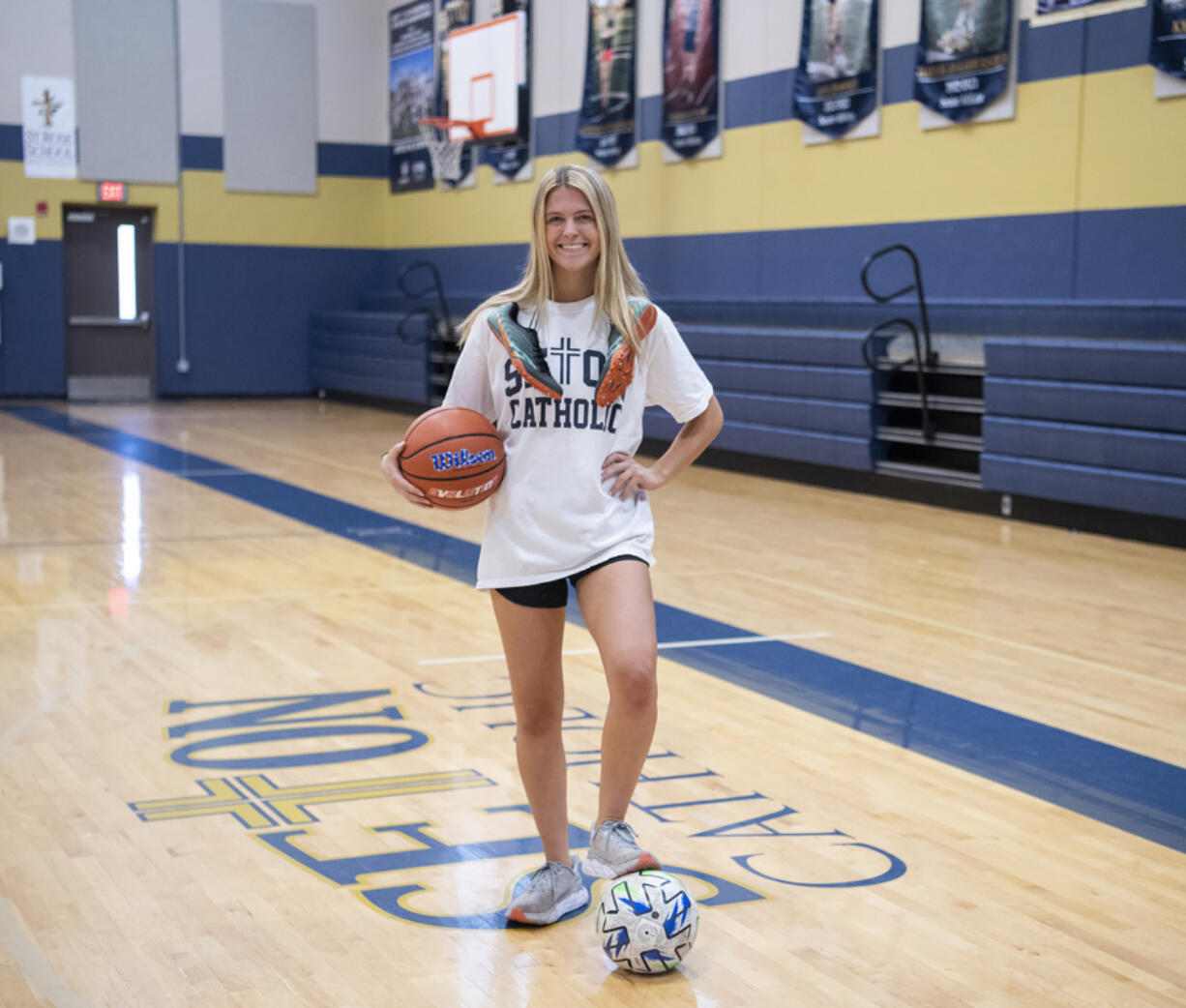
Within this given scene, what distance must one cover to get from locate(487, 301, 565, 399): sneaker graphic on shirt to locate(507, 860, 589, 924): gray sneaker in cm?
89

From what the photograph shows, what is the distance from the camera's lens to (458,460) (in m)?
2.68

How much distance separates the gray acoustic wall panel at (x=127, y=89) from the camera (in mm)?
15672

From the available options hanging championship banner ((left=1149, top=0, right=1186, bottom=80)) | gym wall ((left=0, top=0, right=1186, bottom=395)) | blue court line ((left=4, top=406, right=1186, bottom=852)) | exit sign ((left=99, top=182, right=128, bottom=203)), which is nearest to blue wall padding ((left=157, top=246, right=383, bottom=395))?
gym wall ((left=0, top=0, right=1186, bottom=395))

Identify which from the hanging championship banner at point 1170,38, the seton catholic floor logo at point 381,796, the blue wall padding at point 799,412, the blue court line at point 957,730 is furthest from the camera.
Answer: the blue wall padding at point 799,412

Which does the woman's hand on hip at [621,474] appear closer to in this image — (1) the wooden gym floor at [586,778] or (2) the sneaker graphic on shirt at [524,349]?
(2) the sneaker graphic on shirt at [524,349]

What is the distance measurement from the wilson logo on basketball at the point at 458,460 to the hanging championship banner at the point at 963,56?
705 centimetres

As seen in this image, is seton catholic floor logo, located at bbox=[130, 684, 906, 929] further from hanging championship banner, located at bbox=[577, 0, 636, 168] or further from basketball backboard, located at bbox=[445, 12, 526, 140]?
basketball backboard, located at bbox=[445, 12, 526, 140]

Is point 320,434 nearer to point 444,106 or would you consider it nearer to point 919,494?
point 444,106

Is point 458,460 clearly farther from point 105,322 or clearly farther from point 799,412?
point 105,322

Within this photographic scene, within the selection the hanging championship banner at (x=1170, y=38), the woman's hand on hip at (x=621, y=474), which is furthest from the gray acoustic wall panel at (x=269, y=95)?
the woman's hand on hip at (x=621, y=474)

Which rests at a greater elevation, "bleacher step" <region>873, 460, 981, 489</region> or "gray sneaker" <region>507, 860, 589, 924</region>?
"bleacher step" <region>873, 460, 981, 489</region>

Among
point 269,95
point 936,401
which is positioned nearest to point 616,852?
point 936,401

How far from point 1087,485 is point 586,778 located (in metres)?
4.80

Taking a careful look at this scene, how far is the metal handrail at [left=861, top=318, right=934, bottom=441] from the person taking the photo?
8758mm
